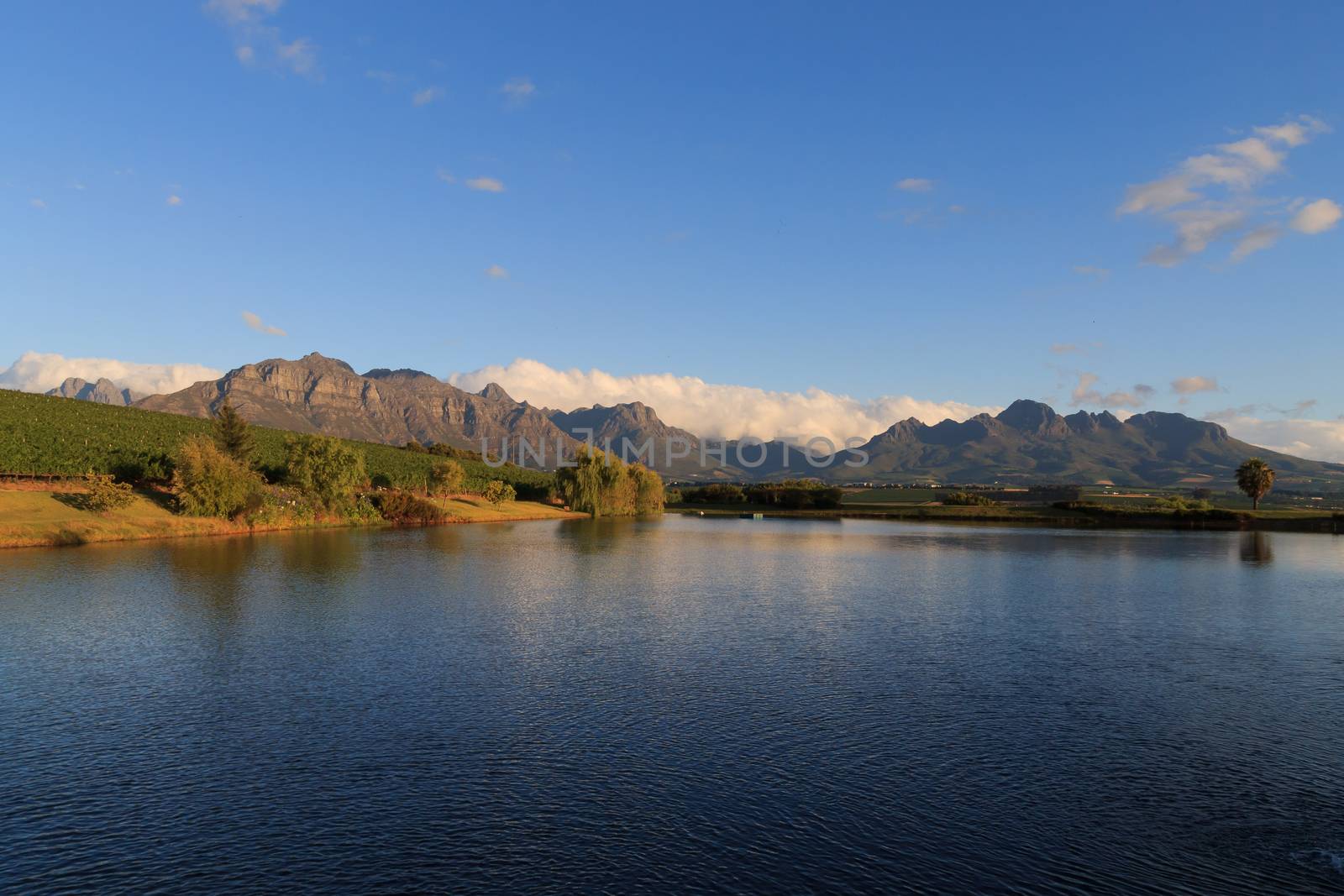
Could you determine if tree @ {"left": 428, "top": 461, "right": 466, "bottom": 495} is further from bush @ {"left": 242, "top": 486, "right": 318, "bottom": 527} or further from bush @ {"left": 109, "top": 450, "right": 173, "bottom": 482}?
bush @ {"left": 109, "top": 450, "right": 173, "bottom": 482}

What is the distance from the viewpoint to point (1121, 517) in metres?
145

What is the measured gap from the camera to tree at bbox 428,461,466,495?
447 feet

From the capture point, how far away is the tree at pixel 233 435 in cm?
10425

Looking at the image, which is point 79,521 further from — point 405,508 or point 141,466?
point 405,508

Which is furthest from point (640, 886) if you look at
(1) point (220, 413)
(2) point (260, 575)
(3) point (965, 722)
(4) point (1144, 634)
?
(1) point (220, 413)

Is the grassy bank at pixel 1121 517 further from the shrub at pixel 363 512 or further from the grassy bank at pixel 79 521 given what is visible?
the grassy bank at pixel 79 521

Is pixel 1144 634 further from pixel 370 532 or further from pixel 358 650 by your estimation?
pixel 370 532

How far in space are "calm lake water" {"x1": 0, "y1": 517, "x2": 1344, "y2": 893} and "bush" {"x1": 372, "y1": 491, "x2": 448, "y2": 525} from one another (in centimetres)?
7066

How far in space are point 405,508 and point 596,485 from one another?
4423 centimetres

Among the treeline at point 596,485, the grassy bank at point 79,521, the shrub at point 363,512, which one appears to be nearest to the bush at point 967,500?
the treeline at point 596,485

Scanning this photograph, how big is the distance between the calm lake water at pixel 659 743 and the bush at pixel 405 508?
7066 cm

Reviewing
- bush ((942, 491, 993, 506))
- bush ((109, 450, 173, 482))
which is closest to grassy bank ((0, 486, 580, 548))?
bush ((109, 450, 173, 482))

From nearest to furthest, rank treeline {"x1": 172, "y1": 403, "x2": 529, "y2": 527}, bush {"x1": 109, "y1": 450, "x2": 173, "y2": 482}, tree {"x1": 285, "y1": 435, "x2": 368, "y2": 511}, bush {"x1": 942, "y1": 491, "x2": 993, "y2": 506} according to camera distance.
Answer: treeline {"x1": 172, "y1": 403, "x2": 529, "y2": 527}
bush {"x1": 109, "y1": 450, "x2": 173, "y2": 482}
tree {"x1": 285, "y1": 435, "x2": 368, "y2": 511}
bush {"x1": 942, "y1": 491, "x2": 993, "y2": 506}

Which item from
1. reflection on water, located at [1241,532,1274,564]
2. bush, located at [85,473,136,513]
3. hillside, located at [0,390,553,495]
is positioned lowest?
reflection on water, located at [1241,532,1274,564]
